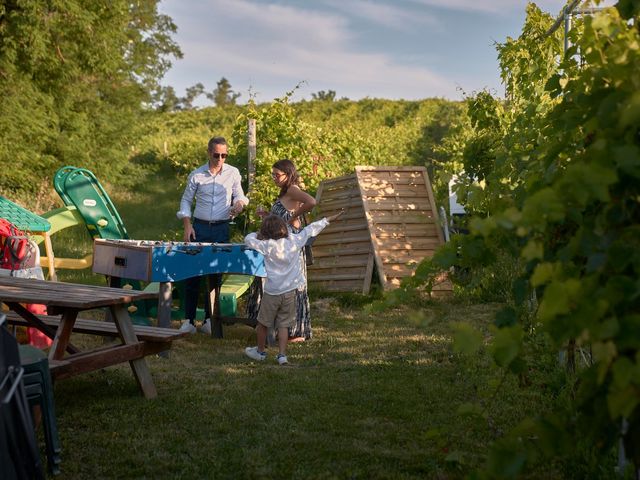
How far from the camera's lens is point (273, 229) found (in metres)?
6.68

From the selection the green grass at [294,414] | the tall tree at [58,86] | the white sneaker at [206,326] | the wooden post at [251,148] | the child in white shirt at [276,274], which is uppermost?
the tall tree at [58,86]

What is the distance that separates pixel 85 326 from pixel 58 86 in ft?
51.7

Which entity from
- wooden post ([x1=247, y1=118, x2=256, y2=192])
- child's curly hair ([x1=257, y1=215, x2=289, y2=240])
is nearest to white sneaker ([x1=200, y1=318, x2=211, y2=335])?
child's curly hair ([x1=257, y1=215, x2=289, y2=240])

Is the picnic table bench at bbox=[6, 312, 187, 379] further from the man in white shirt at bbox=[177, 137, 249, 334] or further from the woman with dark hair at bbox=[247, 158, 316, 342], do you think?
the woman with dark hair at bbox=[247, 158, 316, 342]

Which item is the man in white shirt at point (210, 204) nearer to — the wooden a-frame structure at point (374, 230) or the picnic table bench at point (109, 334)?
the picnic table bench at point (109, 334)

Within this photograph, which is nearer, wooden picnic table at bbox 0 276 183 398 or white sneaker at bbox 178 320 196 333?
wooden picnic table at bbox 0 276 183 398

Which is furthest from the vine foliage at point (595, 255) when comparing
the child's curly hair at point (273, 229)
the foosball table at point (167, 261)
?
the foosball table at point (167, 261)

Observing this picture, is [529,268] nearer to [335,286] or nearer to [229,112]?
[335,286]

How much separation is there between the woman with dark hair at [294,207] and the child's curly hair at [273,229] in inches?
23.4

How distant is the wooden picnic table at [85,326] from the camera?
4.48 m

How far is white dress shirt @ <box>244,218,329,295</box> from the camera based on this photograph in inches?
263

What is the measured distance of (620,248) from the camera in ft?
6.64

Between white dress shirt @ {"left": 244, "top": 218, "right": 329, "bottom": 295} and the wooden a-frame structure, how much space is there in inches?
132

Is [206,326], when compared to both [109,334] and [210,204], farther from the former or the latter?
[109,334]
